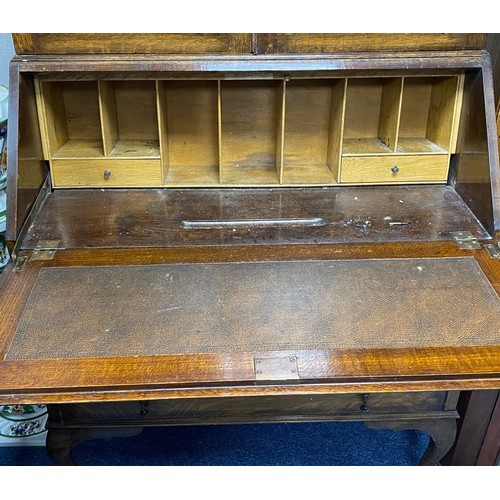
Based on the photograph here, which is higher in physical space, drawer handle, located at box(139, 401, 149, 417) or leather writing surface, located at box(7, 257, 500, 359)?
leather writing surface, located at box(7, 257, 500, 359)

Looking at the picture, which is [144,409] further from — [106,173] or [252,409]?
[106,173]

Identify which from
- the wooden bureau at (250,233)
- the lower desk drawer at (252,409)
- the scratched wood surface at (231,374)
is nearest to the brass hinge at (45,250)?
the wooden bureau at (250,233)

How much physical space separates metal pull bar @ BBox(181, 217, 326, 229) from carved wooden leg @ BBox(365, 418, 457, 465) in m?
0.57

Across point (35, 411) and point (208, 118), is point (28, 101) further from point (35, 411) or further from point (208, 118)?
point (35, 411)

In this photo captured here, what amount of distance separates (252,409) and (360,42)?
1.01m

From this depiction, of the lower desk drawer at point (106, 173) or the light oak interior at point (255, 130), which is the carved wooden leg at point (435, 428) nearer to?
the light oak interior at point (255, 130)

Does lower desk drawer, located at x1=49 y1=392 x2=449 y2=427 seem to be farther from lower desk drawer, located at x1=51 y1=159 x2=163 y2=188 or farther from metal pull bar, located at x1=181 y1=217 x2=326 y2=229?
lower desk drawer, located at x1=51 y1=159 x2=163 y2=188

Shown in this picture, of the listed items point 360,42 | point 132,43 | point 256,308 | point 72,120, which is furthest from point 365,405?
point 72,120

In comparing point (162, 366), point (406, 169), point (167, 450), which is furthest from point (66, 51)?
point (167, 450)

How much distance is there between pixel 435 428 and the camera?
149 centimetres

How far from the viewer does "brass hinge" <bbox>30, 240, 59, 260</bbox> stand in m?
1.30

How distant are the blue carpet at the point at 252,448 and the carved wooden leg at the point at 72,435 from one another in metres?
0.42

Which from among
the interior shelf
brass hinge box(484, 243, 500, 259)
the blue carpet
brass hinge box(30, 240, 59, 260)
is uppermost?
the interior shelf

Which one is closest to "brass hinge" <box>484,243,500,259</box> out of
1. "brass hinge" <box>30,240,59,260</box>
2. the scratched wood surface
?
the scratched wood surface
